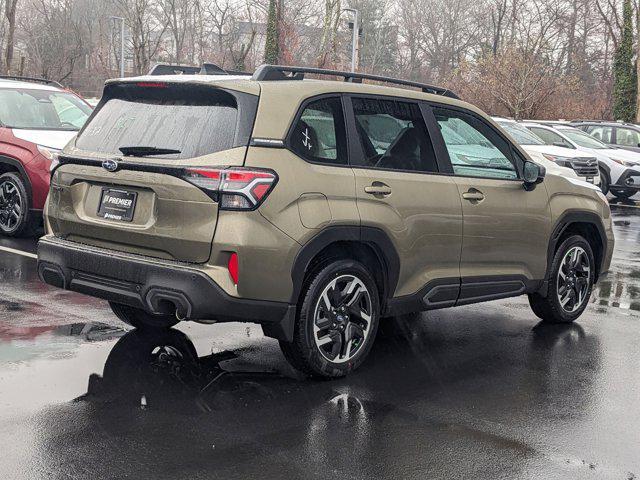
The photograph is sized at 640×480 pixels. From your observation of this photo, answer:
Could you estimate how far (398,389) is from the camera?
5.46 meters

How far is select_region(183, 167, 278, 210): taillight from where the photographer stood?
196 inches

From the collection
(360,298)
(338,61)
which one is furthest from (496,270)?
(338,61)

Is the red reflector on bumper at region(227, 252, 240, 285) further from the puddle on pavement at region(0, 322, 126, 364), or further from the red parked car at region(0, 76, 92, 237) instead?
the red parked car at region(0, 76, 92, 237)

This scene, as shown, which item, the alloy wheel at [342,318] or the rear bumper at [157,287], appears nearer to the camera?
the rear bumper at [157,287]

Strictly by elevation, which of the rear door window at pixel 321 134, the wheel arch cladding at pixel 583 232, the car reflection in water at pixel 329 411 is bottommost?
the car reflection in water at pixel 329 411

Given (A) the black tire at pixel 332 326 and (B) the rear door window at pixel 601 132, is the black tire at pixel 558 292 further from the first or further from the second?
(B) the rear door window at pixel 601 132

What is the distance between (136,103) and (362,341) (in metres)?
1.98

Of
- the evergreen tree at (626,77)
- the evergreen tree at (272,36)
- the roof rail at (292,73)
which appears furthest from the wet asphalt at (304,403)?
the evergreen tree at (272,36)

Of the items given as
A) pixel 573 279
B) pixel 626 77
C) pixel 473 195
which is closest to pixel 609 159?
pixel 573 279

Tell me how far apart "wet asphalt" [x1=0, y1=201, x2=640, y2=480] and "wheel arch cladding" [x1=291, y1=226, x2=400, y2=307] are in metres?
0.58

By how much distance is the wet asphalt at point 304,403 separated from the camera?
4.24 m

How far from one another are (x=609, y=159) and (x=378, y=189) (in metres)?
15.3

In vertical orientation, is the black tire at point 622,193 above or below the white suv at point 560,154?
below

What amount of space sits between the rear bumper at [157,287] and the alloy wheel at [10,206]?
5.06 metres
